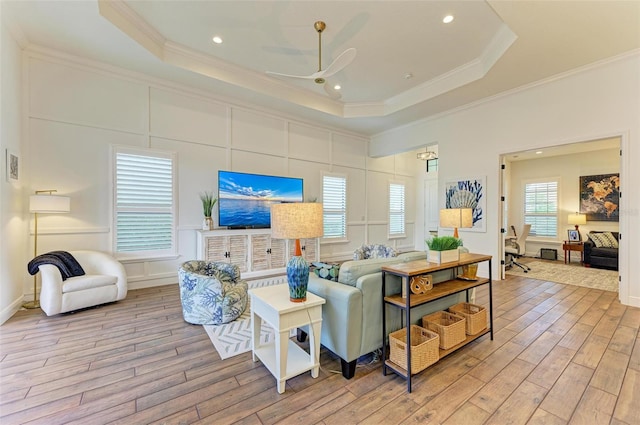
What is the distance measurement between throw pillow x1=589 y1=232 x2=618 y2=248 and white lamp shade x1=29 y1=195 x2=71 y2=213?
10.5 m

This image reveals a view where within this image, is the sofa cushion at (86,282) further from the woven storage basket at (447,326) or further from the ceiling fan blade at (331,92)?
the ceiling fan blade at (331,92)

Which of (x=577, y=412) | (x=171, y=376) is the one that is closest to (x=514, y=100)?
(x=577, y=412)

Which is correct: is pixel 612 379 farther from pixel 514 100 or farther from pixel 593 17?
pixel 514 100

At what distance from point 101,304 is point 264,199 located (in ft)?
9.95

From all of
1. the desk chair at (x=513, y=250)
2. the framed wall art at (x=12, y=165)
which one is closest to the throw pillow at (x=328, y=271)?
the framed wall art at (x=12, y=165)

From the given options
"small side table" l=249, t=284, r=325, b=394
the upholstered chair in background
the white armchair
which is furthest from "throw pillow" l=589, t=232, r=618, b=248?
the white armchair

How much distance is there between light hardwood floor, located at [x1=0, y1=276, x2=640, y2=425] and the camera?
170 centimetres

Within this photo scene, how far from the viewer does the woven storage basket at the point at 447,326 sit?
2.29 meters

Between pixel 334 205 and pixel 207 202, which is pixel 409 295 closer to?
pixel 207 202

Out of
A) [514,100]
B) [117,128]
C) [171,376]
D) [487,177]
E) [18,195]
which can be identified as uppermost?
[514,100]

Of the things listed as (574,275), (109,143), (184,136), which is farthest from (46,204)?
(574,275)

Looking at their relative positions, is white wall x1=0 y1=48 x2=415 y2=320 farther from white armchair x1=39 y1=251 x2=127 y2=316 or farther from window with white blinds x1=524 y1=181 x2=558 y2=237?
window with white blinds x1=524 y1=181 x2=558 y2=237

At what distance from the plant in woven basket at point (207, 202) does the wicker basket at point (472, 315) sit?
162 inches

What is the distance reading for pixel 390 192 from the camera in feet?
26.4
